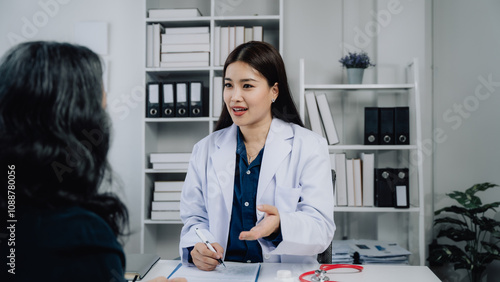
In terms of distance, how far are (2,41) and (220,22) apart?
1841 mm

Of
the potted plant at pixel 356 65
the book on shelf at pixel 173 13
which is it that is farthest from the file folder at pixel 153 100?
the potted plant at pixel 356 65

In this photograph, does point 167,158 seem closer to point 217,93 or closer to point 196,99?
point 196,99

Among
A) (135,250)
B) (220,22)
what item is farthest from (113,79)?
(135,250)

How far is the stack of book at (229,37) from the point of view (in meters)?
2.80

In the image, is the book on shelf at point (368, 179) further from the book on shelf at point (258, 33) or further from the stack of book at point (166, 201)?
the stack of book at point (166, 201)

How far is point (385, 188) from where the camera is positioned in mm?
2566

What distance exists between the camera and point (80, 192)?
2.18 ft

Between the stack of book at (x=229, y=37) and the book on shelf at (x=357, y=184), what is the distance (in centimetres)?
106

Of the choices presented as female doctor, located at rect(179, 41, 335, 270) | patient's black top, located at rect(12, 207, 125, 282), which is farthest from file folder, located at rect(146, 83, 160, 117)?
patient's black top, located at rect(12, 207, 125, 282)

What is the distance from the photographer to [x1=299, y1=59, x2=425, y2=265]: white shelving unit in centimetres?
255

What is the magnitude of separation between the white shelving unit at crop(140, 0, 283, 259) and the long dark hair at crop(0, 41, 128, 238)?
6.86ft

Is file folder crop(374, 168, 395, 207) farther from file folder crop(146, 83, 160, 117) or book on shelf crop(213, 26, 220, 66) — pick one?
file folder crop(146, 83, 160, 117)

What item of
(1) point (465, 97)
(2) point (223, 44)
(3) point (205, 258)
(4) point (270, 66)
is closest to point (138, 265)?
(3) point (205, 258)

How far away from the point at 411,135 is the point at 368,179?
1.40 feet
